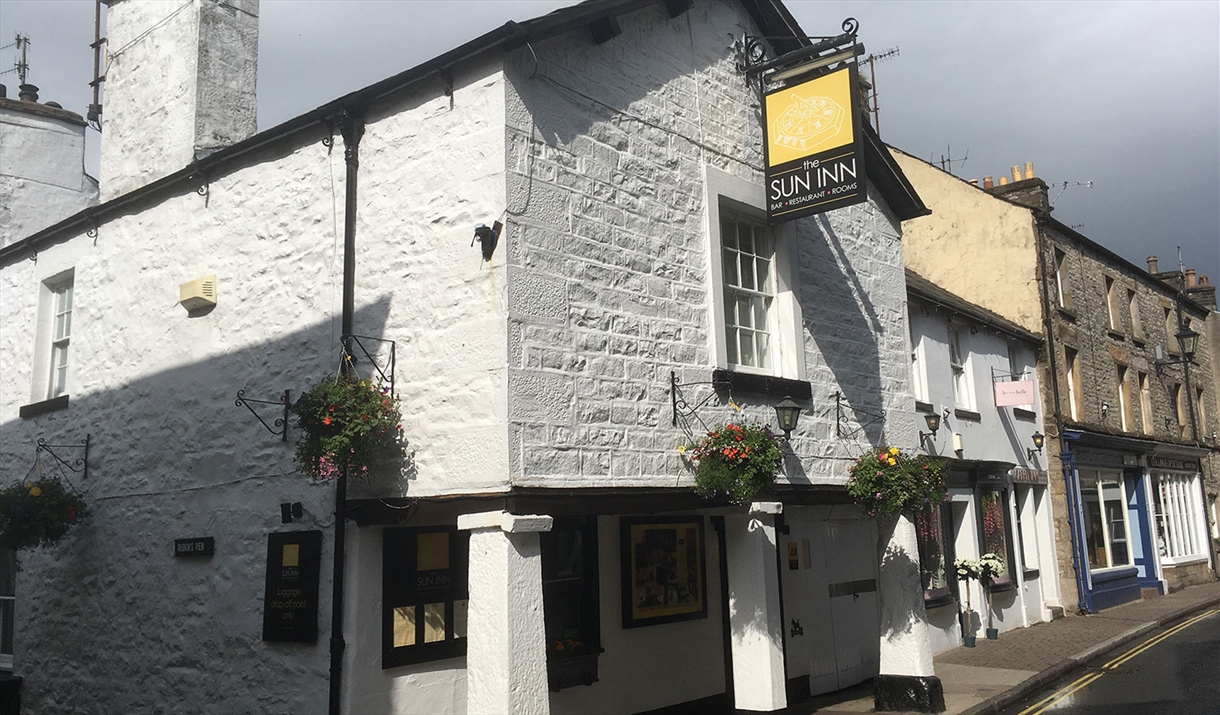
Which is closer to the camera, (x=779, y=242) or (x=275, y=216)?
(x=275, y=216)

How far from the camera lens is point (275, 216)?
876 centimetres

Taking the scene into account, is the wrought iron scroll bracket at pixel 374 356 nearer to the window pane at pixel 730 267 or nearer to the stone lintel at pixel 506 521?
the stone lintel at pixel 506 521

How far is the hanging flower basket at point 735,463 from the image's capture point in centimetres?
795

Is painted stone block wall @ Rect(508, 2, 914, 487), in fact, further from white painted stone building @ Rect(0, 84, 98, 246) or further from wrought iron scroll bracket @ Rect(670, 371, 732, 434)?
white painted stone building @ Rect(0, 84, 98, 246)

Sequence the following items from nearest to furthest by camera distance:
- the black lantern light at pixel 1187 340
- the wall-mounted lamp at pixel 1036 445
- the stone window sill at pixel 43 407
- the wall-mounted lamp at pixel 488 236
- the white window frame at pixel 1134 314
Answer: the wall-mounted lamp at pixel 488 236 → the stone window sill at pixel 43 407 → the wall-mounted lamp at pixel 1036 445 → the white window frame at pixel 1134 314 → the black lantern light at pixel 1187 340

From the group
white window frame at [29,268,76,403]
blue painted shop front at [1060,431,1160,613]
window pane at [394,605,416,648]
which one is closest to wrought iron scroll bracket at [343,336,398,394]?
window pane at [394,605,416,648]

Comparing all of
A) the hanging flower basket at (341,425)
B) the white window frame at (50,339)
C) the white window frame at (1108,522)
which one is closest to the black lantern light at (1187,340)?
the white window frame at (1108,522)

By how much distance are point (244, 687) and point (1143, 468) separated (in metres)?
21.9

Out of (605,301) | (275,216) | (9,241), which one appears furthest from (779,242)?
(9,241)

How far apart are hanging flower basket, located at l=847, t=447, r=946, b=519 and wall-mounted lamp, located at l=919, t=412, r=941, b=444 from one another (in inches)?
204

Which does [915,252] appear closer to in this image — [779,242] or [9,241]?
[779,242]

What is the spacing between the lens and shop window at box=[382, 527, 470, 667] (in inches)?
Answer: 305

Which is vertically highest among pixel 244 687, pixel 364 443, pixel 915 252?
pixel 915 252

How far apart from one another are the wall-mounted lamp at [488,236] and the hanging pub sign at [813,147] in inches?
127
